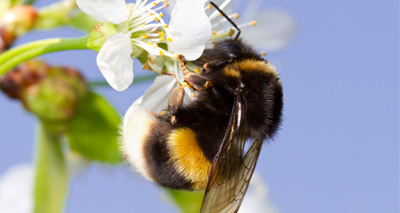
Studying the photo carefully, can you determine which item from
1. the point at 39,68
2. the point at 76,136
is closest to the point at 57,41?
the point at 39,68

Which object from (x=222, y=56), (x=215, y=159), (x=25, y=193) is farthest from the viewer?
(x=25, y=193)

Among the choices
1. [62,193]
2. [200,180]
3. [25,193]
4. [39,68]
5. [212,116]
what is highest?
[212,116]

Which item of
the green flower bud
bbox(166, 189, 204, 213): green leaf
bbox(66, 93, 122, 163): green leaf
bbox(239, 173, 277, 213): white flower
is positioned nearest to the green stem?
the green flower bud

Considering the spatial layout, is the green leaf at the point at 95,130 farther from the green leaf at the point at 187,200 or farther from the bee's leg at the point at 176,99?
the bee's leg at the point at 176,99

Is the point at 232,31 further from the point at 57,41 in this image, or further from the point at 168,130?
the point at 57,41

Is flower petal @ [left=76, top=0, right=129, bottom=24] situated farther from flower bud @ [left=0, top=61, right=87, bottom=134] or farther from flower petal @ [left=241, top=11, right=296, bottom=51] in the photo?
flower petal @ [left=241, top=11, right=296, bottom=51]

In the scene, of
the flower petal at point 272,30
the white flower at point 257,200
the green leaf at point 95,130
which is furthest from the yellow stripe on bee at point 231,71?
the white flower at point 257,200
